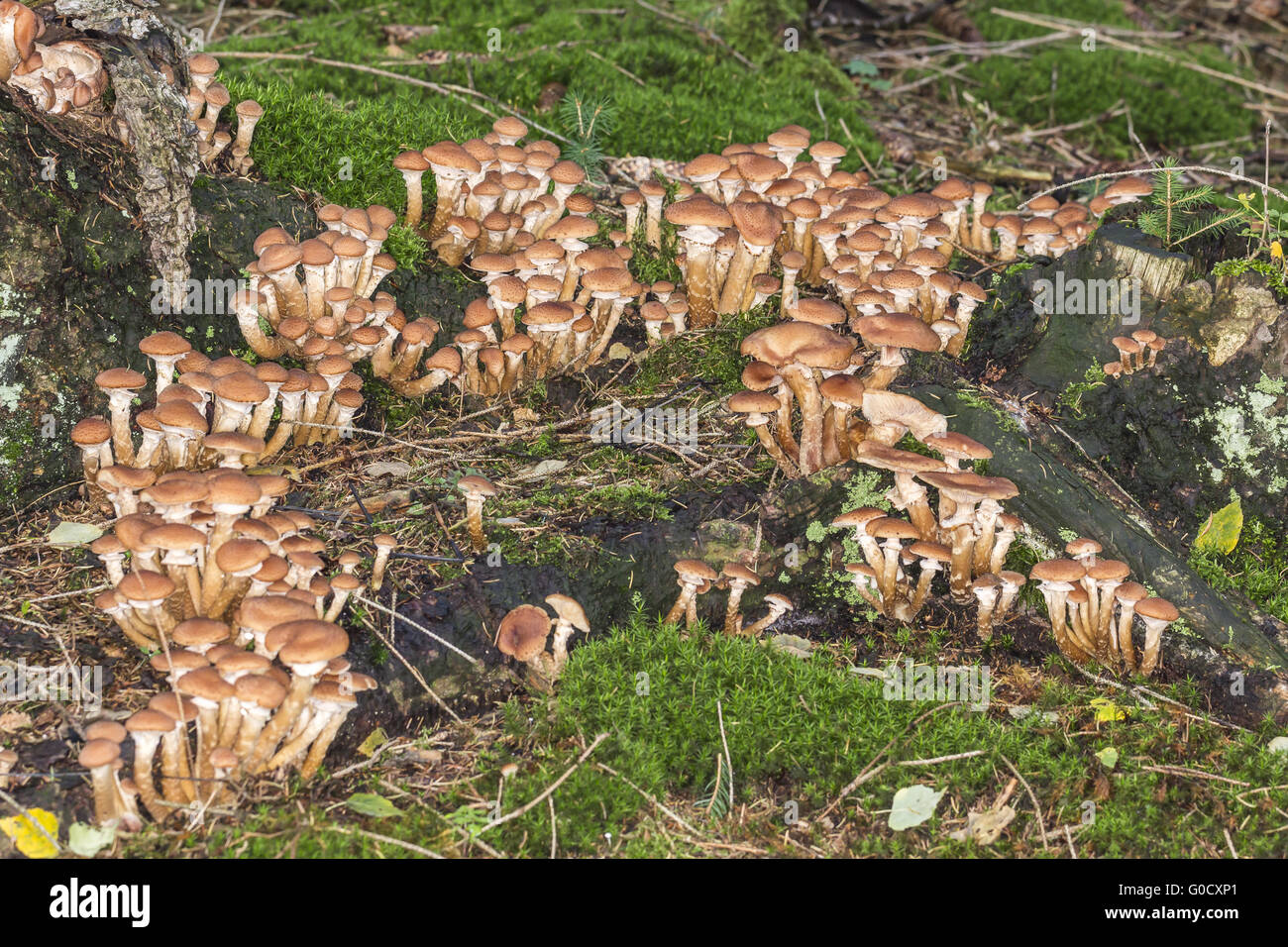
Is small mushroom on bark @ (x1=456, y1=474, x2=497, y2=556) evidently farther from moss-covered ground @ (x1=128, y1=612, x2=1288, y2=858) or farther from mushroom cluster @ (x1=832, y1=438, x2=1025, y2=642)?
mushroom cluster @ (x1=832, y1=438, x2=1025, y2=642)

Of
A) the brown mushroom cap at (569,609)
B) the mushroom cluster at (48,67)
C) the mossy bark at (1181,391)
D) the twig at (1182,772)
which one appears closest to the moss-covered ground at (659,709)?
the twig at (1182,772)

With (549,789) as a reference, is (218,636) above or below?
above

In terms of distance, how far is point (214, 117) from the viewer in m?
5.66

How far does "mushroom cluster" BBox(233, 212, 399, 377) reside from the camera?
5074 mm

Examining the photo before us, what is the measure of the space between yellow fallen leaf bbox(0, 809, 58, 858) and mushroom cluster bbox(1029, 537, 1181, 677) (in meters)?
4.14

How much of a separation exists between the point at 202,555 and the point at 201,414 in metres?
0.65

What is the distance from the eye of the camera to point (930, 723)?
4.46 meters

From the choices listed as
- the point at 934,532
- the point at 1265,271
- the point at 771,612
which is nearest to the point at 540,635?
the point at 771,612

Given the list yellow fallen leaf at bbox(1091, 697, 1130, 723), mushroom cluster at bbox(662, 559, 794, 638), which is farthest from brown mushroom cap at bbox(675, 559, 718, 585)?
yellow fallen leaf at bbox(1091, 697, 1130, 723)

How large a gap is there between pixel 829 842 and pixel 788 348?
87.7 inches

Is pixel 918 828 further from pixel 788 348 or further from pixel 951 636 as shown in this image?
pixel 788 348

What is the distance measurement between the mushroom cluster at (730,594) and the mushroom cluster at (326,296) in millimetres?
2093

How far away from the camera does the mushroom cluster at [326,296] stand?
507 centimetres

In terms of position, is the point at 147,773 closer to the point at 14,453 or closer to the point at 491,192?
the point at 14,453
